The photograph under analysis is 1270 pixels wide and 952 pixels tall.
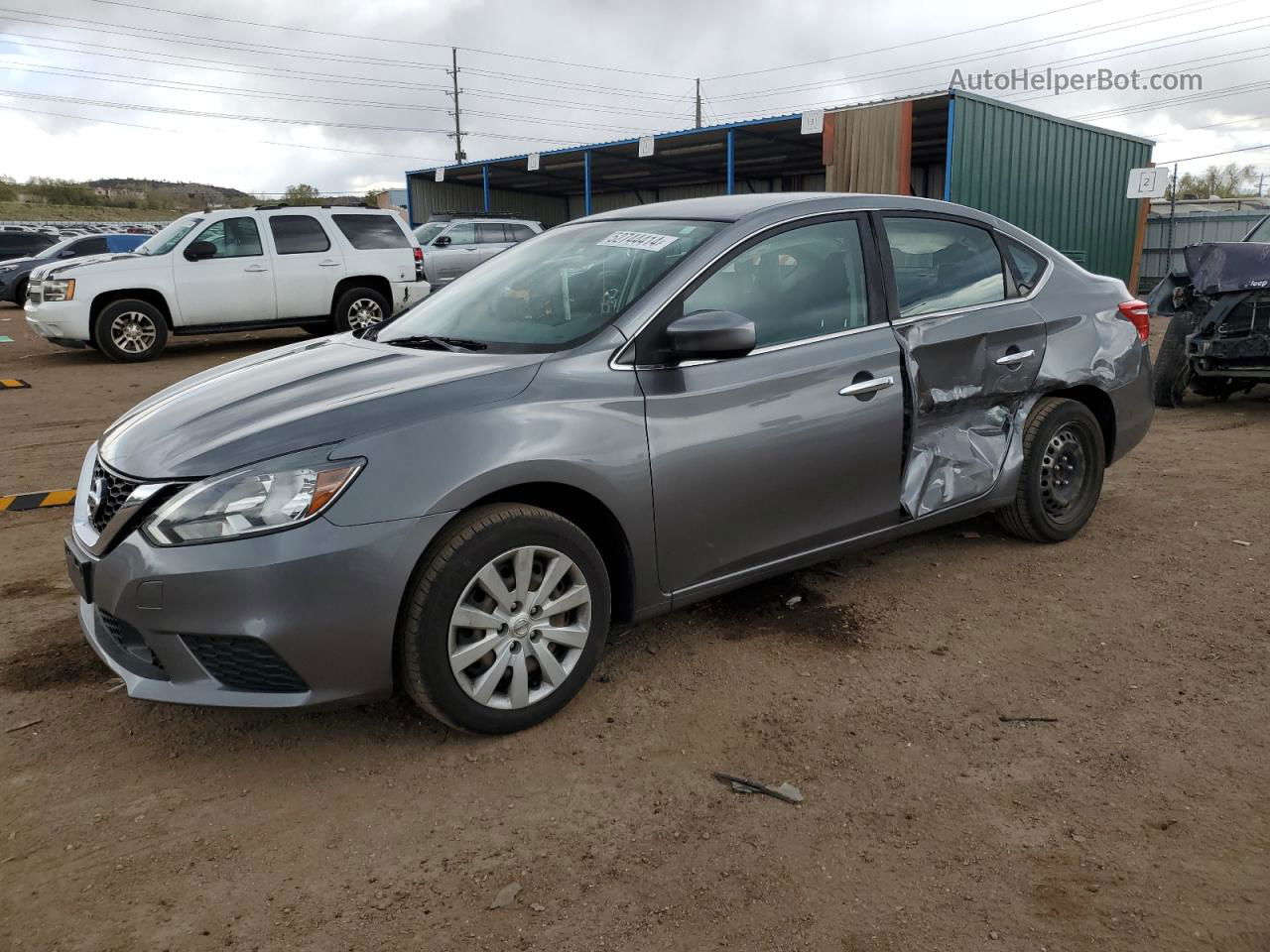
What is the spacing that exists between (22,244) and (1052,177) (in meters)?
22.5

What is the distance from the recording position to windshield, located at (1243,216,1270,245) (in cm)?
837

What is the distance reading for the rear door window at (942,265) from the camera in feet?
13.0

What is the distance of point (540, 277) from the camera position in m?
3.80

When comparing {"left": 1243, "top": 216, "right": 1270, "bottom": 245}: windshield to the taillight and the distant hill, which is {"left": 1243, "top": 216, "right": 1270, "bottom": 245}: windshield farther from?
the distant hill

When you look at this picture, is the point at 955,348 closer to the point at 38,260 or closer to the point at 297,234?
the point at 297,234

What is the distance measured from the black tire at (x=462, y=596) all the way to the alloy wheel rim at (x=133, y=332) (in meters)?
10.7

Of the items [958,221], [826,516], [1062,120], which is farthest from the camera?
[1062,120]

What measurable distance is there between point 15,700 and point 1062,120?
21.3 meters

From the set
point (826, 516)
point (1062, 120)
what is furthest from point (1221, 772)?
point (1062, 120)

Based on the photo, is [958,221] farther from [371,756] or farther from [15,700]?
[15,700]

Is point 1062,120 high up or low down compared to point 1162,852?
up

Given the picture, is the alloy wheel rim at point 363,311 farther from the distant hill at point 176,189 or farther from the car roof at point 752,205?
the distant hill at point 176,189

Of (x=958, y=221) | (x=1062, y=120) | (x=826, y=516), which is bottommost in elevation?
(x=826, y=516)

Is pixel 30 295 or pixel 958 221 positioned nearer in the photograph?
pixel 958 221
